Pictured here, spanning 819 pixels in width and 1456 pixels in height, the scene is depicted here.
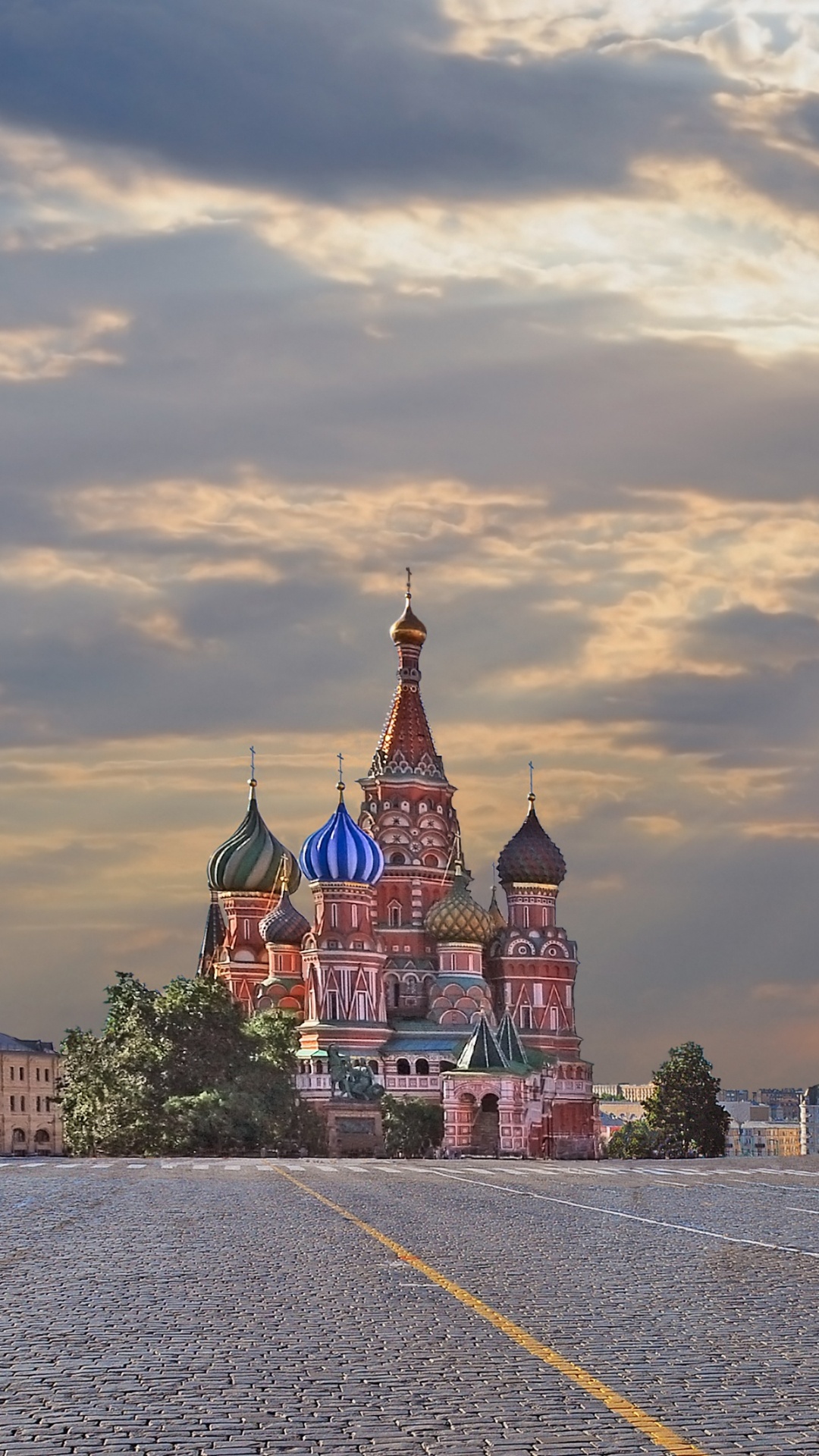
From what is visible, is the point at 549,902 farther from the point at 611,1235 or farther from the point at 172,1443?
the point at 172,1443

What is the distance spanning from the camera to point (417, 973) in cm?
11469

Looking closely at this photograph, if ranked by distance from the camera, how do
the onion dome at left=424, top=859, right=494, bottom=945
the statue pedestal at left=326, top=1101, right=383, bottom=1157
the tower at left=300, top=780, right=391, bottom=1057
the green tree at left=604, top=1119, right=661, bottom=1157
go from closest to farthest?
the statue pedestal at left=326, top=1101, right=383, bottom=1157 < the tower at left=300, top=780, right=391, bottom=1057 < the green tree at left=604, top=1119, right=661, bottom=1157 < the onion dome at left=424, top=859, right=494, bottom=945

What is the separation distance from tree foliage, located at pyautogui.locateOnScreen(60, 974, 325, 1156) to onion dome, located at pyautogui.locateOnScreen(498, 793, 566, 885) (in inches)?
1418

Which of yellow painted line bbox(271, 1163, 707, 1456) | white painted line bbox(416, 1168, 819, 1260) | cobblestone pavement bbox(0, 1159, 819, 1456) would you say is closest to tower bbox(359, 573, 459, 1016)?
white painted line bbox(416, 1168, 819, 1260)

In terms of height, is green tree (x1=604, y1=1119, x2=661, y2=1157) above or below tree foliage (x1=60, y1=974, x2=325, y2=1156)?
below

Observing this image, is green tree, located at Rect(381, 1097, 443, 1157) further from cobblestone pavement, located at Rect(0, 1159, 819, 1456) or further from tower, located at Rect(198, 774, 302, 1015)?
cobblestone pavement, located at Rect(0, 1159, 819, 1456)

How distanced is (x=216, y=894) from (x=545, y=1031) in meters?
23.1

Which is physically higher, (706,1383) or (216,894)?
(216,894)

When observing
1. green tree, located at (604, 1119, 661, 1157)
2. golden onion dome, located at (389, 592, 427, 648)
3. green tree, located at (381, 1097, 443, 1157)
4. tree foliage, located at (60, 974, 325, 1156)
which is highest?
golden onion dome, located at (389, 592, 427, 648)

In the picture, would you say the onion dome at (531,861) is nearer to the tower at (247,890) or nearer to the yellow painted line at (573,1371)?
the tower at (247,890)

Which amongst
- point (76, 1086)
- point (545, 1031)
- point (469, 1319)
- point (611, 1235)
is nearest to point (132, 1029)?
point (76, 1086)

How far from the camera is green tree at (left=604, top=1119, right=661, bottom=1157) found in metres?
112

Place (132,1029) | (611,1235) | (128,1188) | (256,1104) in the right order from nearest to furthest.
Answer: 1. (611,1235)
2. (128,1188)
3. (256,1104)
4. (132,1029)

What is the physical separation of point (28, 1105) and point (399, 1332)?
145 m
